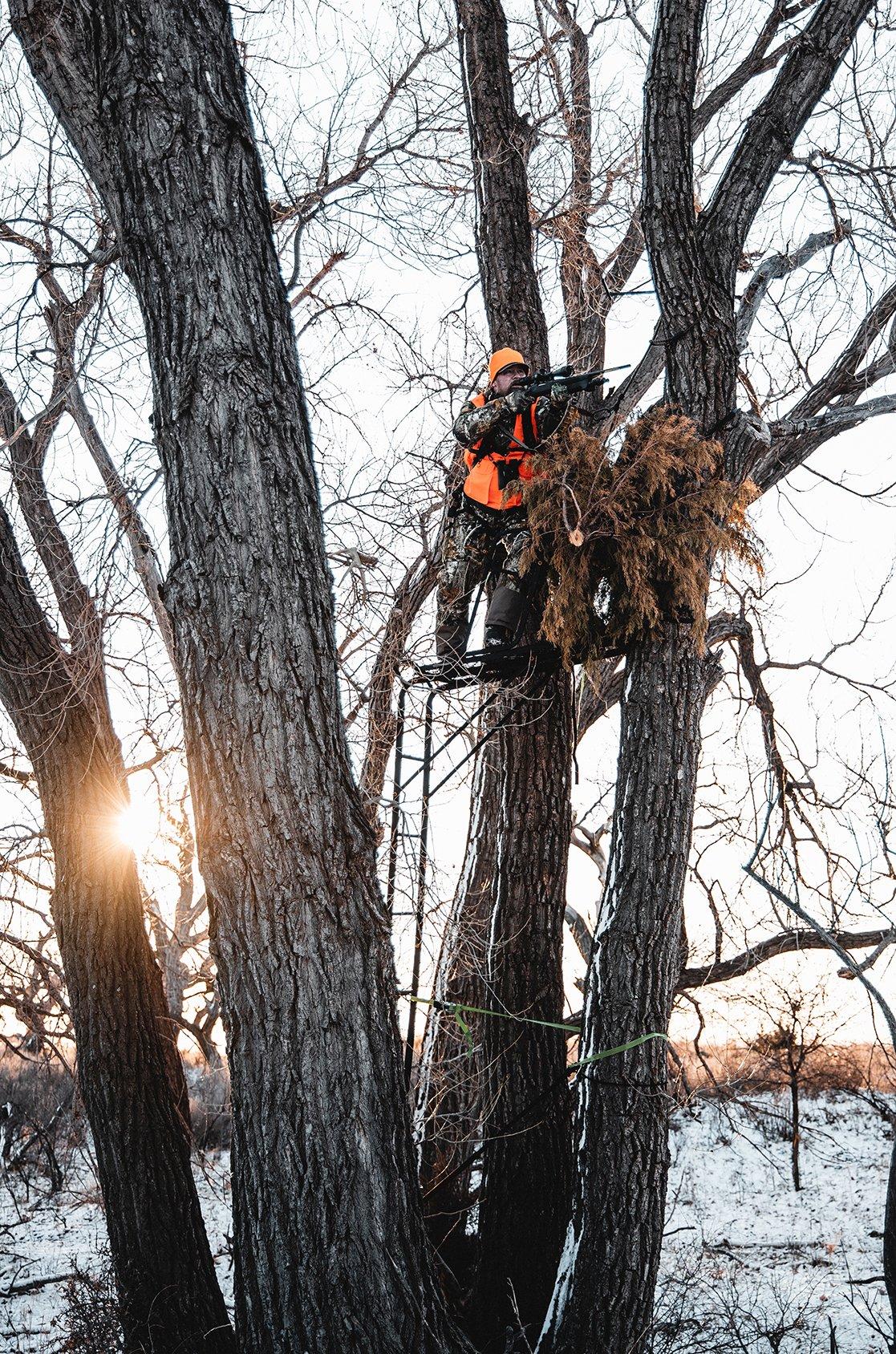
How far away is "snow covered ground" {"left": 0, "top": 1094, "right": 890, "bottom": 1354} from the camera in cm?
748

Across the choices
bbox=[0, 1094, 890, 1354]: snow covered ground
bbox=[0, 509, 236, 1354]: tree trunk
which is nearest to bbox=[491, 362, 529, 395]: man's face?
bbox=[0, 509, 236, 1354]: tree trunk

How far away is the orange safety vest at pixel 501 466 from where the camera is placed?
200 inches

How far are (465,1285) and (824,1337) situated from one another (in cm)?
475

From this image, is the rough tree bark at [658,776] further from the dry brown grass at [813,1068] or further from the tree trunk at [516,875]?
the dry brown grass at [813,1068]

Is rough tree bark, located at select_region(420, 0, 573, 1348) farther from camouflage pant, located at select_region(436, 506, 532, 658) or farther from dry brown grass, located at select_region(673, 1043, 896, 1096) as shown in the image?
dry brown grass, located at select_region(673, 1043, 896, 1096)

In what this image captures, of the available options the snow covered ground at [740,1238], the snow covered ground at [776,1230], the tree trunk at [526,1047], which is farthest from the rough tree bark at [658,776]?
the snow covered ground at [776,1230]

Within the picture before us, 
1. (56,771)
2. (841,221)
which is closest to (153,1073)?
(56,771)

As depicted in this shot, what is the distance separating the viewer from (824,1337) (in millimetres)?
8031

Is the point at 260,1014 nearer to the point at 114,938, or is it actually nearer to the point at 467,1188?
the point at 114,938

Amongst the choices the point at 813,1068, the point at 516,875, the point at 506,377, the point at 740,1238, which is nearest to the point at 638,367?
the point at 506,377

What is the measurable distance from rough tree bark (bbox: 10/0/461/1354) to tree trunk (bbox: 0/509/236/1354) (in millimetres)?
1859

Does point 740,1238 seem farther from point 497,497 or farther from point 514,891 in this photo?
point 497,497

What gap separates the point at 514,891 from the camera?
5.32m

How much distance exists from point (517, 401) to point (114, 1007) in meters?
3.80
